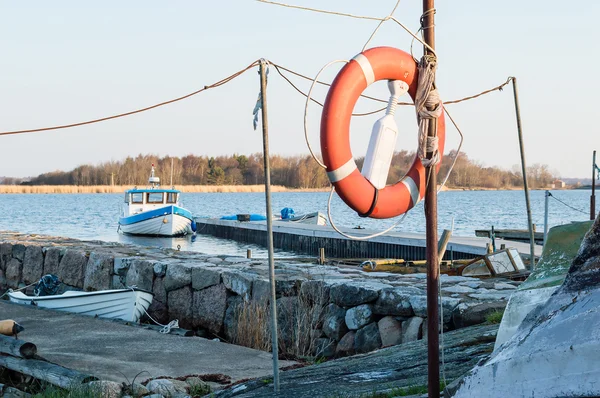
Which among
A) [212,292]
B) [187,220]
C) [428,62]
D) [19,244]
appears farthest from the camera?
[187,220]

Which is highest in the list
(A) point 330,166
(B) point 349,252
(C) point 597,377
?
(A) point 330,166

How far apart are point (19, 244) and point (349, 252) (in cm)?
986

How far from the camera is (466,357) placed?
4.89 metres

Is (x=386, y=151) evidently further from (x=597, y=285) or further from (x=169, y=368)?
(x=169, y=368)

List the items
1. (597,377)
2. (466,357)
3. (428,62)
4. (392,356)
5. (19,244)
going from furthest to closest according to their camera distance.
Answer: (19,244), (392,356), (466,357), (428,62), (597,377)

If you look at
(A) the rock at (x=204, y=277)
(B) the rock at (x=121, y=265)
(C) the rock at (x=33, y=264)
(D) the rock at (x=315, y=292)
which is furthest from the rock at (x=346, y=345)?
(C) the rock at (x=33, y=264)

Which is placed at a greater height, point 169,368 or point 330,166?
point 330,166

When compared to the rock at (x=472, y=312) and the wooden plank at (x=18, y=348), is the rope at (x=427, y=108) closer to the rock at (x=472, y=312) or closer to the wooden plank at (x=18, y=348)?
the rock at (x=472, y=312)

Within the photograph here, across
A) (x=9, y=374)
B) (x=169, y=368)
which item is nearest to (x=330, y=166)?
Answer: (x=169, y=368)

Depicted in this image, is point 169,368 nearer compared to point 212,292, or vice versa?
point 169,368

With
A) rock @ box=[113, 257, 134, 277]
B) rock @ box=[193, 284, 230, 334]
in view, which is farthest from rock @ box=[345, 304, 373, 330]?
rock @ box=[113, 257, 134, 277]

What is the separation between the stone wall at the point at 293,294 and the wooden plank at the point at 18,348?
258 centimetres

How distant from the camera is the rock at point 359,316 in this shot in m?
7.83

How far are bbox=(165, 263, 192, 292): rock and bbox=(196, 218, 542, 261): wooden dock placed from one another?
→ 6.53 meters
